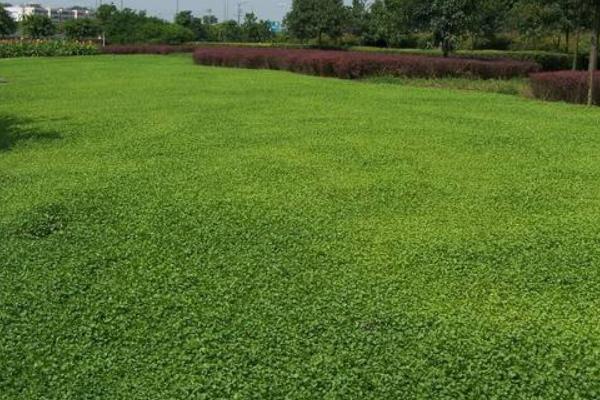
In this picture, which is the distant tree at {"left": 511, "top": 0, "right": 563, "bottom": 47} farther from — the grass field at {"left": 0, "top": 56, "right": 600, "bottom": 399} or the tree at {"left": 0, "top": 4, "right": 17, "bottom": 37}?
the tree at {"left": 0, "top": 4, "right": 17, "bottom": 37}

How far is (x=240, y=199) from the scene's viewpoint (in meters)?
4.85

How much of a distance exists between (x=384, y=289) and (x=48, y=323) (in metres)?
1.59

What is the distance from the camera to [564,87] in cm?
1196

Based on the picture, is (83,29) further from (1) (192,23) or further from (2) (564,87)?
(2) (564,87)

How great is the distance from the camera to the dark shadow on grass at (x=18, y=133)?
7.36m

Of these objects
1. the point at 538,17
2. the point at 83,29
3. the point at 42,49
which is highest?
the point at 83,29

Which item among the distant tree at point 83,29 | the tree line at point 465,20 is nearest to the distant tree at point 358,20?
the tree line at point 465,20

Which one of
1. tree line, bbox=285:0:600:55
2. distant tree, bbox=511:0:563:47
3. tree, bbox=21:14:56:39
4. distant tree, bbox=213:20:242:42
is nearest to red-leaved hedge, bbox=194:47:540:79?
distant tree, bbox=511:0:563:47

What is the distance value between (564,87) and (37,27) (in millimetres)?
44791

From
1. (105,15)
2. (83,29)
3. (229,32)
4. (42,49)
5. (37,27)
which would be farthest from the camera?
(37,27)

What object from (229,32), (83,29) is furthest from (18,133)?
(229,32)

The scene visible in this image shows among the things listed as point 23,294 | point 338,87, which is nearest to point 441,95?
point 338,87

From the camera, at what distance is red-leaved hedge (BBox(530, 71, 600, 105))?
1170 cm

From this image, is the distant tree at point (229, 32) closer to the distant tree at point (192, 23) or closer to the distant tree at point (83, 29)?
the distant tree at point (192, 23)
